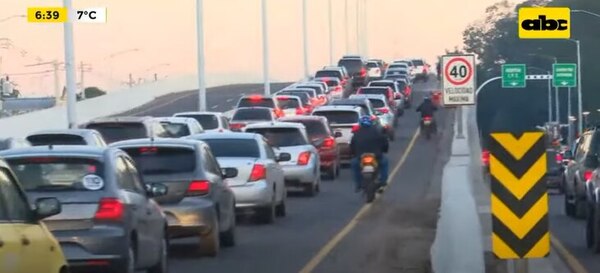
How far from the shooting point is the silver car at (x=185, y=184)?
19.1 metres

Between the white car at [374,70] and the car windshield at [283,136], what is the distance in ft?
208

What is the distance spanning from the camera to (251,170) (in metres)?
24.9

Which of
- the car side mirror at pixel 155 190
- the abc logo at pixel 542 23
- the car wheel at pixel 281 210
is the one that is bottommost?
the car wheel at pixel 281 210

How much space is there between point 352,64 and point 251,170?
73.0 m

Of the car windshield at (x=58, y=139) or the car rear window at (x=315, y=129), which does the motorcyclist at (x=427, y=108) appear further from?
the car windshield at (x=58, y=139)

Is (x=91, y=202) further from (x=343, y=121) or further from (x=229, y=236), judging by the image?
(x=343, y=121)

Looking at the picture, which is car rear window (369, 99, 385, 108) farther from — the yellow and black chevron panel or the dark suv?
Result: the yellow and black chevron panel

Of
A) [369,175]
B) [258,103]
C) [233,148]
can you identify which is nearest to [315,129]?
[369,175]

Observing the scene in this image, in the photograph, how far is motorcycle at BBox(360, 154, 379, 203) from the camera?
30.1 m

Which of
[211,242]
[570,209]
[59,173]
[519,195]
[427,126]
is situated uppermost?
[59,173]

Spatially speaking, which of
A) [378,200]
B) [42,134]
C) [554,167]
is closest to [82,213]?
[42,134]

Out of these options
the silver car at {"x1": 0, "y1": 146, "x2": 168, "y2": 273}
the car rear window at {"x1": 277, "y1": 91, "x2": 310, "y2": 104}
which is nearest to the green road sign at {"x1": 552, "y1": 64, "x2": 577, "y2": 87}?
the car rear window at {"x1": 277, "y1": 91, "x2": 310, "y2": 104}

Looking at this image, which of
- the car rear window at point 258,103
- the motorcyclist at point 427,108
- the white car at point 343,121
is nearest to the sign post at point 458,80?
the white car at point 343,121

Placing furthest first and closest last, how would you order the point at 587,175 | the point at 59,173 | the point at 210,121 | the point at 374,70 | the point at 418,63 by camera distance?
the point at 418,63 < the point at 374,70 < the point at 210,121 < the point at 587,175 < the point at 59,173
